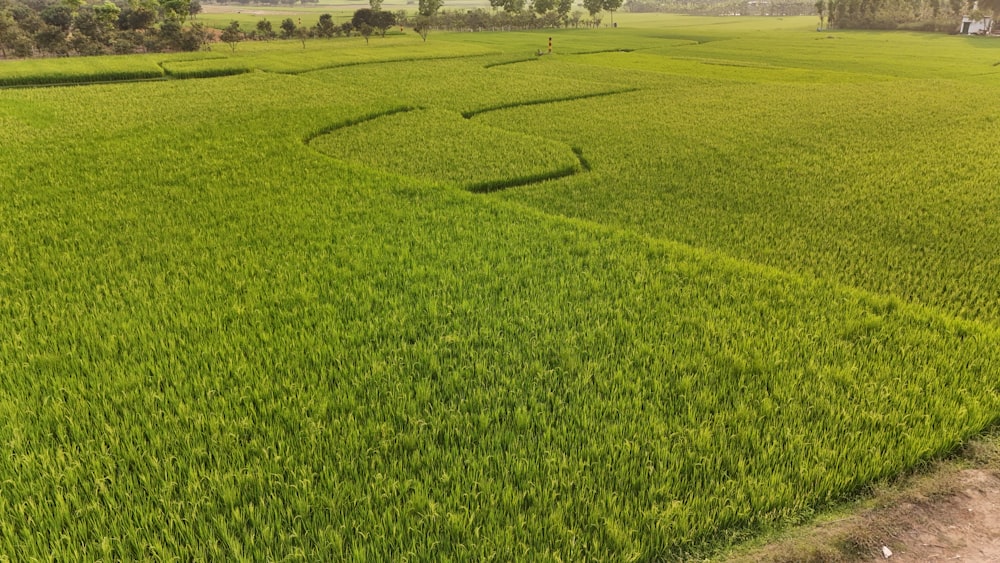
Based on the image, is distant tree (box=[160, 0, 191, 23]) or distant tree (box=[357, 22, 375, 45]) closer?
distant tree (box=[160, 0, 191, 23])

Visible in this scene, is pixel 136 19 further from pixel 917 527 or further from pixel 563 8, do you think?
pixel 917 527

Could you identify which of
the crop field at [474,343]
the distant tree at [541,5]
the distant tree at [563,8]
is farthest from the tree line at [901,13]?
the crop field at [474,343]

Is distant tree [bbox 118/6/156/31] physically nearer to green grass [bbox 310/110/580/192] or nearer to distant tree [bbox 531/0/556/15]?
green grass [bbox 310/110/580/192]

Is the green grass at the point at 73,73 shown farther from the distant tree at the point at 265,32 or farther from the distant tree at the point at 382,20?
the distant tree at the point at 382,20

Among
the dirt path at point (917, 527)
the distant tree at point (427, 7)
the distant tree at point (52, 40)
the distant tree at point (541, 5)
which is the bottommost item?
the dirt path at point (917, 527)

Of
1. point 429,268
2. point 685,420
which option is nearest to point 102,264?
point 429,268

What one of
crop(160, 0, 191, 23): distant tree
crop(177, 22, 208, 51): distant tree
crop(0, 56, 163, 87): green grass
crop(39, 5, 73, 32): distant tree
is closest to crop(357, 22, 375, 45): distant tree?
crop(177, 22, 208, 51): distant tree
